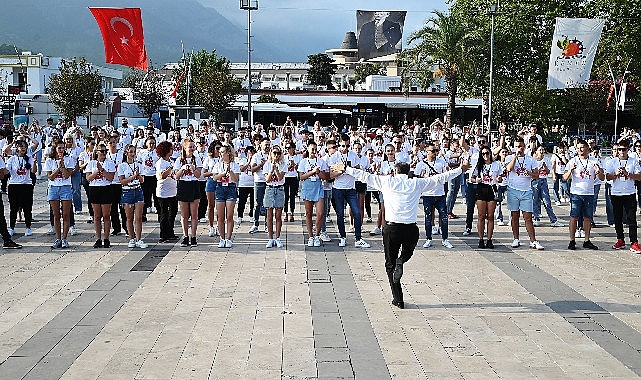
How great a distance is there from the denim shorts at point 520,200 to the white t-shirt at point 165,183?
565cm

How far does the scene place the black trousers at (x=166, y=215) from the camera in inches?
506

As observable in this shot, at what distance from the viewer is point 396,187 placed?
890cm

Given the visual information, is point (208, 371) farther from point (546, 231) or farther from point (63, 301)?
point (546, 231)

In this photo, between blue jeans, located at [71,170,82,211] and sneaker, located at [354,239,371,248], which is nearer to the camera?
sneaker, located at [354,239,371,248]

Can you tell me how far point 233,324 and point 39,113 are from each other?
46.2 metres

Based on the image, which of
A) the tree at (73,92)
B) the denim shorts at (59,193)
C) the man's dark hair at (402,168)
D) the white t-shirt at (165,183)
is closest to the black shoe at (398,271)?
the man's dark hair at (402,168)

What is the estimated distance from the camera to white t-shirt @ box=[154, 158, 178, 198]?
41.3 ft

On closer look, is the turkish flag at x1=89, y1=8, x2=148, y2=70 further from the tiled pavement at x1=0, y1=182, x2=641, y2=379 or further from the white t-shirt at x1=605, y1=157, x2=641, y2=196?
the white t-shirt at x1=605, y1=157, x2=641, y2=196

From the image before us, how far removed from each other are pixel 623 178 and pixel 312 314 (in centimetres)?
665

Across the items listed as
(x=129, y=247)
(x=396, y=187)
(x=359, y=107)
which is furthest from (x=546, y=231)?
(x=359, y=107)

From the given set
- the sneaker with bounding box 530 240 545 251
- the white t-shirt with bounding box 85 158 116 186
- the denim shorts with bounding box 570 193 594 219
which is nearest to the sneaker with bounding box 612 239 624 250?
the denim shorts with bounding box 570 193 594 219

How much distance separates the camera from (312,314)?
853cm

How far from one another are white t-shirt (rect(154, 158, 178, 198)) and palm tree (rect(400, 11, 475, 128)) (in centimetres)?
3084

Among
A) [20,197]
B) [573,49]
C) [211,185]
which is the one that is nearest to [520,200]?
[211,185]
